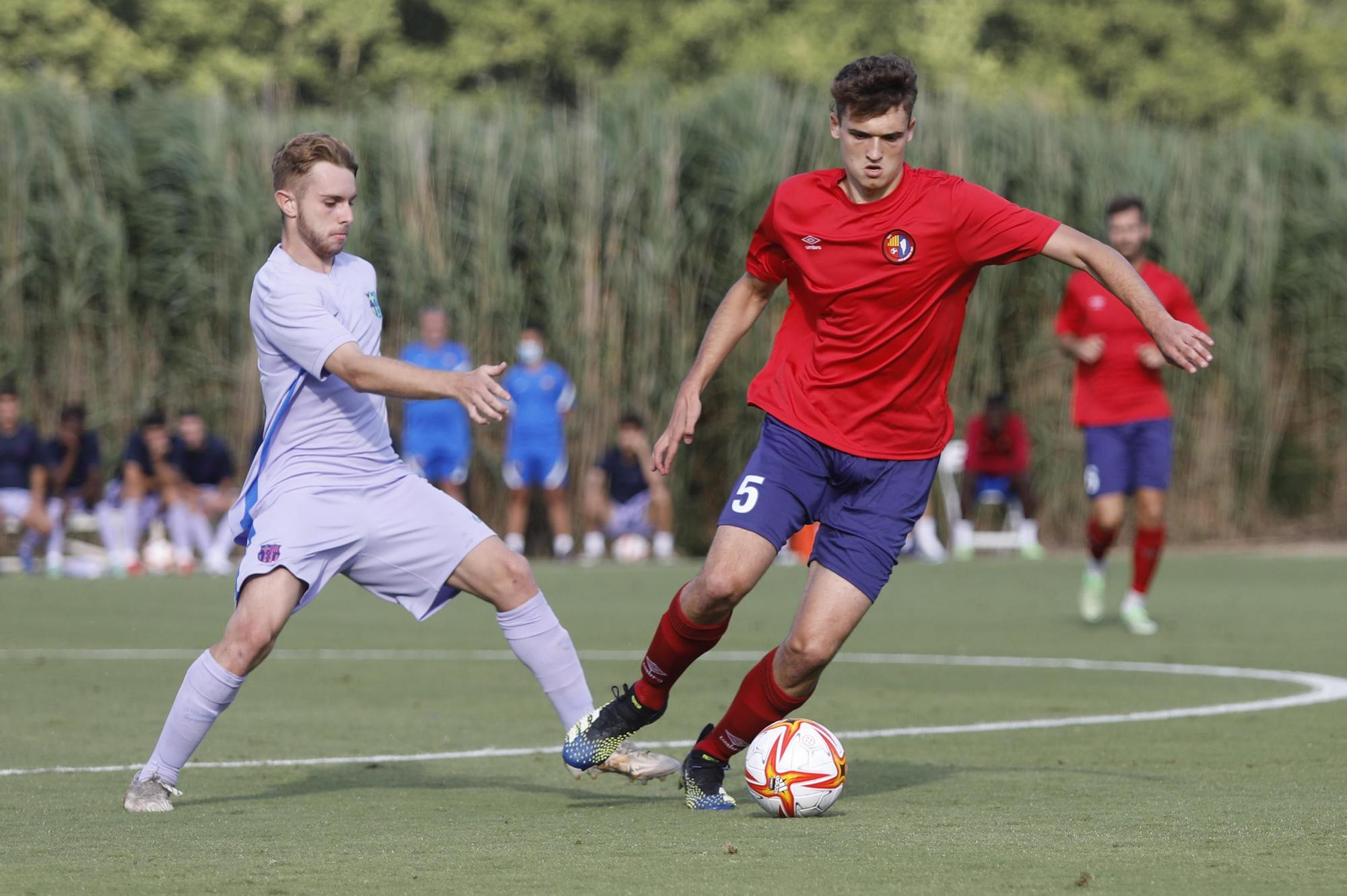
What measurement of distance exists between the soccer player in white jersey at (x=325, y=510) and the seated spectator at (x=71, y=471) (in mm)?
12826

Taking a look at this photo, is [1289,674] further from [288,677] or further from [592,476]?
[592,476]

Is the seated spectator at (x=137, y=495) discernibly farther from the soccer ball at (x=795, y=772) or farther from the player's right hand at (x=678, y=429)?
the soccer ball at (x=795, y=772)

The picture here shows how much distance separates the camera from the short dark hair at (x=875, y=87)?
581cm

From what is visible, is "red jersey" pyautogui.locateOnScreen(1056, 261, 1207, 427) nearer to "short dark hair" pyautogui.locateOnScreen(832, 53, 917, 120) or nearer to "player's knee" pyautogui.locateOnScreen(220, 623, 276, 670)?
"short dark hair" pyautogui.locateOnScreen(832, 53, 917, 120)

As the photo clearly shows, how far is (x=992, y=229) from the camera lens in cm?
600

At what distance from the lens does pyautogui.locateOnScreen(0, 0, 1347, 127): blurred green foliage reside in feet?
113

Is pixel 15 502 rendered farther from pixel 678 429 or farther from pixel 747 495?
pixel 747 495

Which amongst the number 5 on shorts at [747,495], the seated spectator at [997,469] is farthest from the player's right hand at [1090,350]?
the seated spectator at [997,469]

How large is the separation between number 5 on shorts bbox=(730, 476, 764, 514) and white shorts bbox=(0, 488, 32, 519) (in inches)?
534

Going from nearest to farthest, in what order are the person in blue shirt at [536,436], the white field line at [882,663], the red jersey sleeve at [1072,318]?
the white field line at [882,663], the red jersey sleeve at [1072,318], the person in blue shirt at [536,436]

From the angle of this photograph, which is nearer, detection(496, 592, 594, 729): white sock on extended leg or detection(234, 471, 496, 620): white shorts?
detection(234, 471, 496, 620): white shorts

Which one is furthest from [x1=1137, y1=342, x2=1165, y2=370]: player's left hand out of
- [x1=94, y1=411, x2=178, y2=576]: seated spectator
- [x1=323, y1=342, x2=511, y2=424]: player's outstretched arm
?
[x1=94, y1=411, x2=178, y2=576]: seated spectator

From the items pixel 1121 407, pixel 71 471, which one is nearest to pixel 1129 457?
pixel 1121 407

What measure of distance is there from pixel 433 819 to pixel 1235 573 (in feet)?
43.1
